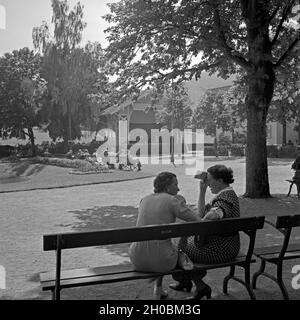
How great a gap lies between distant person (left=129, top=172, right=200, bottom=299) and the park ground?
Answer: 594 mm

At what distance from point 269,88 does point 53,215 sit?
7.20m

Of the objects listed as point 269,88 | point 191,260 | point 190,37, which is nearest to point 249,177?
point 269,88

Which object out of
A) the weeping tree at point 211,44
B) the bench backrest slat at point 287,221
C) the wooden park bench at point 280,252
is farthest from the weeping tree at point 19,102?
the bench backrest slat at point 287,221

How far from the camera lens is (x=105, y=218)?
429 inches

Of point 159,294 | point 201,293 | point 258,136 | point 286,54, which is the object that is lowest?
point 159,294

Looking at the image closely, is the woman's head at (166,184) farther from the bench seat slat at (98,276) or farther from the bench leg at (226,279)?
the bench leg at (226,279)

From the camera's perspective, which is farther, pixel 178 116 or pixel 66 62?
pixel 178 116

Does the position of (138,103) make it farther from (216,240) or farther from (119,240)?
(119,240)

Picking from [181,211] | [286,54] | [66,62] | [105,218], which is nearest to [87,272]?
[181,211]

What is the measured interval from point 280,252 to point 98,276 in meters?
2.05

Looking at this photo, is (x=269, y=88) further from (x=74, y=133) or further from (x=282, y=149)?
(x=74, y=133)

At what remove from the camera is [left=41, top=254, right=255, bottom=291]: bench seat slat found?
175 inches

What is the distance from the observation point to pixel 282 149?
43.0 m

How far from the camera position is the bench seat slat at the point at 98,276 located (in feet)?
14.5
